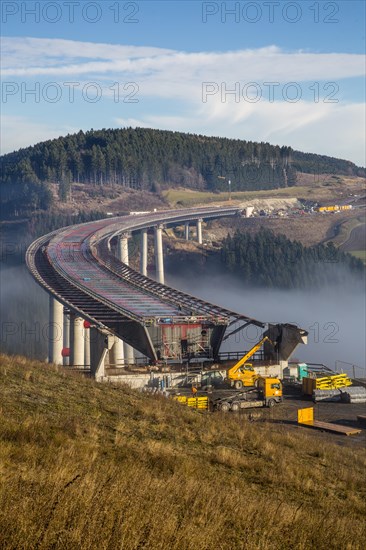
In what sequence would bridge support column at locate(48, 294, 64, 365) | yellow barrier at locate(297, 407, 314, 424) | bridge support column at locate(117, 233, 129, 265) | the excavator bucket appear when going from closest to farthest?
yellow barrier at locate(297, 407, 314, 424) → the excavator bucket → bridge support column at locate(48, 294, 64, 365) → bridge support column at locate(117, 233, 129, 265)

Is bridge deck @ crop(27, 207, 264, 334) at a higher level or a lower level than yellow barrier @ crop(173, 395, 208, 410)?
higher

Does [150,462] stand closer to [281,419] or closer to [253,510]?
[253,510]

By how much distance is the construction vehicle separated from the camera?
44250 mm

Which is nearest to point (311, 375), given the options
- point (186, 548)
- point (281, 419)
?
point (281, 419)

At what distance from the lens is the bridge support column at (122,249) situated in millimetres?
117438

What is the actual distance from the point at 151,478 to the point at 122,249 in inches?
4154

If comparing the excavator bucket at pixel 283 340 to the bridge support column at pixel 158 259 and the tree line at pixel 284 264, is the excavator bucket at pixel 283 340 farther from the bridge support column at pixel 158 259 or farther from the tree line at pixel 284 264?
the tree line at pixel 284 264

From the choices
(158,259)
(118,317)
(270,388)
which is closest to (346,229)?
(158,259)

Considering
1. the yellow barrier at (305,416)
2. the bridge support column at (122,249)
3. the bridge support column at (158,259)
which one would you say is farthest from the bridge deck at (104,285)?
the yellow barrier at (305,416)

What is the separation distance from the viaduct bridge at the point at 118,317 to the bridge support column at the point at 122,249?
40.0 ft

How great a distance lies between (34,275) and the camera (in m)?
78.9

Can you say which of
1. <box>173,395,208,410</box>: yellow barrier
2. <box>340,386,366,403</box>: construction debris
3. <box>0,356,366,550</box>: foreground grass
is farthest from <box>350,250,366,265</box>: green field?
<box>0,356,366,550</box>: foreground grass

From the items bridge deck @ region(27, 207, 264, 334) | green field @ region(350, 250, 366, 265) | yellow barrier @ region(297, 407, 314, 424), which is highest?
green field @ region(350, 250, 366, 265)

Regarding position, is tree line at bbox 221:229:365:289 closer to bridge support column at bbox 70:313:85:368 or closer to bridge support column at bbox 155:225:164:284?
bridge support column at bbox 155:225:164:284
